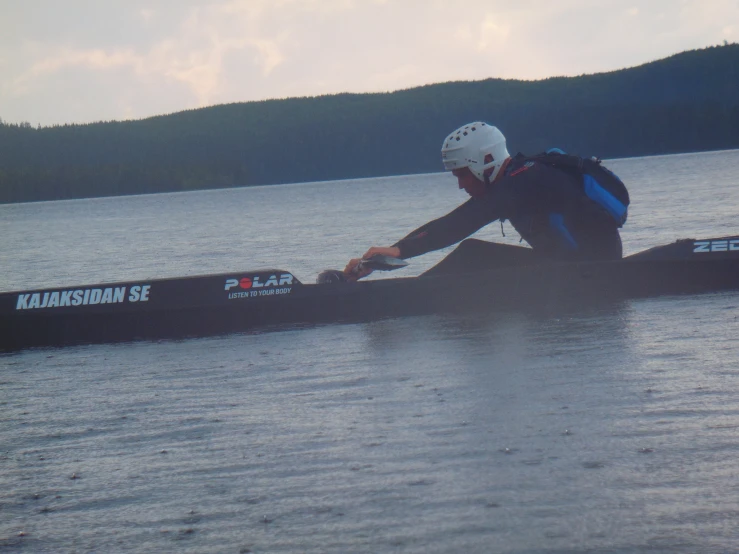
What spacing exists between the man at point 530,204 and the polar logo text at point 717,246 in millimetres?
845

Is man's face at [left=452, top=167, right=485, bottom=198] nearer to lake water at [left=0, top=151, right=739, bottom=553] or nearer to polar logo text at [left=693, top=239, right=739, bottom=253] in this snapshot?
lake water at [left=0, top=151, right=739, bottom=553]

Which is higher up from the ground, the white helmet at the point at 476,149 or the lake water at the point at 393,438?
the white helmet at the point at 476,149

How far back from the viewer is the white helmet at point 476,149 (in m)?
9.48

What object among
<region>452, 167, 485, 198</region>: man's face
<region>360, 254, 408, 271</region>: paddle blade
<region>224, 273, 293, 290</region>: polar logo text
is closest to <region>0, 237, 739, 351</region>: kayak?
<region>224, 273, 293, 290</region>: polar logo text

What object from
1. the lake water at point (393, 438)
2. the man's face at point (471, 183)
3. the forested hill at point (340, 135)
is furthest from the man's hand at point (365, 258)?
the forested hill at point (340, 135)

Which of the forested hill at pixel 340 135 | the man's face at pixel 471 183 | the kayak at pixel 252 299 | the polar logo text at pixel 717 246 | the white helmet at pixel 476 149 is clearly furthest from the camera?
the forested hill at pixel 340 135

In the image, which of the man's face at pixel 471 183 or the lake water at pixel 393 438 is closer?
the lake water at pixel 393 438

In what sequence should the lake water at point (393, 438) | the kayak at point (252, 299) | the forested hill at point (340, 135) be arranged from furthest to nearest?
the forested hill at point (340, 135) → the kayak at point (252, 299) → the lake water at point (393, 438)

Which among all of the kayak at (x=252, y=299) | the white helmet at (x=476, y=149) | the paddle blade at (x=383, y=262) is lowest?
the kayak at (x=252, y=299)

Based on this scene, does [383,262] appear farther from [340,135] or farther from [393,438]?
[340,135]

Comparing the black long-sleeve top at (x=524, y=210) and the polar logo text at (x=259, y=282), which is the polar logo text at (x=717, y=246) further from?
the polar logo text at (x=259, y=282)

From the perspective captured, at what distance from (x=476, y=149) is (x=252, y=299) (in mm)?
2548

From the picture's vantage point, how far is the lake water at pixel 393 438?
402 centimetres

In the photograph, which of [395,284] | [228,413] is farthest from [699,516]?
[395,284]
